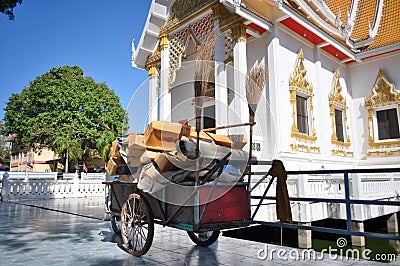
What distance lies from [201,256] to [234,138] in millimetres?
1431

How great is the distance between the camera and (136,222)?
153 inches

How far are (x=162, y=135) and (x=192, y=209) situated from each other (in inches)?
31.8

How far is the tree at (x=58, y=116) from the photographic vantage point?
21.4 m

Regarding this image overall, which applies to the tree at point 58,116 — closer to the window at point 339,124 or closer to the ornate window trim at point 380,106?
the window at point 339,124

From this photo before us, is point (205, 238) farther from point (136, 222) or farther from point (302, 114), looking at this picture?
point (302, 114)

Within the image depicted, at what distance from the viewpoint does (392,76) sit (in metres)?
11.5

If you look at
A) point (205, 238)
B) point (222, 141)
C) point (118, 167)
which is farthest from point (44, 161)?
point (222, 141)

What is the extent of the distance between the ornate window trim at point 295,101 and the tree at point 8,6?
23.5ft

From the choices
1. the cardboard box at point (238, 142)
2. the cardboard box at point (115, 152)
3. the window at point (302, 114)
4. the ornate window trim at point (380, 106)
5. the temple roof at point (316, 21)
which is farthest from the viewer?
the ornate window trim at point (380, 106)

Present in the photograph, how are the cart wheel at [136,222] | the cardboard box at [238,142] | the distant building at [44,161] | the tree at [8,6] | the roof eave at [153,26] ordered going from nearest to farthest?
1. the cart wheel at [136,222]
2. the cardboard box at [238,142]
3. the tree at [8,6]
4. the roof eave at [153,26]
5. the distant building at [44,161]

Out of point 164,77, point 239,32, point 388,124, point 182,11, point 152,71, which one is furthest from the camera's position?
point 152,71

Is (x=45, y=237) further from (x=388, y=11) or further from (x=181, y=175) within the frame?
(x=388, y=11)

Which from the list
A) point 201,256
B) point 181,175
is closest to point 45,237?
point 201,256

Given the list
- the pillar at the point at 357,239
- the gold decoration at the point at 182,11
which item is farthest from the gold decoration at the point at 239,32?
the pillar at the point at 357,239
